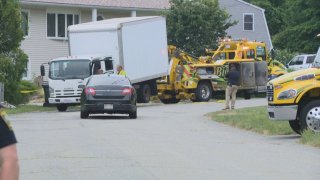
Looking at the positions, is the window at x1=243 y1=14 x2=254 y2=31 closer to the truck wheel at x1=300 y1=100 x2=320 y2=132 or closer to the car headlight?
the car headlight

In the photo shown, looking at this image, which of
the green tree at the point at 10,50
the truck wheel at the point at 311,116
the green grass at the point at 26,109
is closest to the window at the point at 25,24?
the green tree at the point at 10,50

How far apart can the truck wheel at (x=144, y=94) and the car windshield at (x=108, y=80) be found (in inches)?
335

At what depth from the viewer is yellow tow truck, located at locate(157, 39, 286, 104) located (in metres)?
33.9

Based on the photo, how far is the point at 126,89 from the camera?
22906 millimetres

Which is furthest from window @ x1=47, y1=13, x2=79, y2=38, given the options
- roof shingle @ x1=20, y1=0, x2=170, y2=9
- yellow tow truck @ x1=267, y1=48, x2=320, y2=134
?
yellow tow truck @ x1=267, y1=48, x2=320, y2=134

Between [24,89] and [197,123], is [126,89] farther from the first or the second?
[24,89]

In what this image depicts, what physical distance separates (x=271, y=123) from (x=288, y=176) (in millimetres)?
8238

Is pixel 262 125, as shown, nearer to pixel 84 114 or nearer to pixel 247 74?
pixel 84 114

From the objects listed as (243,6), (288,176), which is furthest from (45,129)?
(243,6)

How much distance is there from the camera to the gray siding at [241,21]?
55438 millimetres

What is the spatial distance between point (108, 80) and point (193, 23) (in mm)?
19627

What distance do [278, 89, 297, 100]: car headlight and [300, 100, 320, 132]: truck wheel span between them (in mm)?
362

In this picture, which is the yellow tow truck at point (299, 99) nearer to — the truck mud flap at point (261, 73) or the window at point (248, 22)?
the truck mud flap at point (261, 73)

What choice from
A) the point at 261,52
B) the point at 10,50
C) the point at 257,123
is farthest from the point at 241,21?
the point at 257,123
